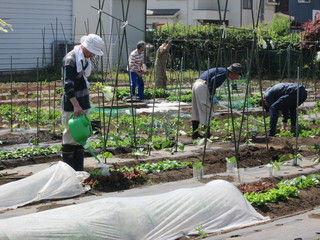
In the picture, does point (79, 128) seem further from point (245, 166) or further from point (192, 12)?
point (192, 12)

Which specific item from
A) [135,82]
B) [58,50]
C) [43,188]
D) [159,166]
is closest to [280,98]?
[159,166]

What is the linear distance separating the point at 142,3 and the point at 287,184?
2222 cm

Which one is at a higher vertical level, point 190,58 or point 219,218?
point 190,58

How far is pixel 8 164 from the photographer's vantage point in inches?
342

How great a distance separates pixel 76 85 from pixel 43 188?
1399 millimetres

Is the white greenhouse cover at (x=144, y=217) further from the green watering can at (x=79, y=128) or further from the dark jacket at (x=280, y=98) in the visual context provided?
the dark jacket at (x=280, y=98)

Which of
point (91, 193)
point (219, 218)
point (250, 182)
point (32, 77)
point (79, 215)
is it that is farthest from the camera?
point (32, 77)

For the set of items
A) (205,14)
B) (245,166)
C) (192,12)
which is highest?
(192,12)

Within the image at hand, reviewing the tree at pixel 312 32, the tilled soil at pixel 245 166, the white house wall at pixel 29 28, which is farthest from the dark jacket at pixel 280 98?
the tree at pixel 312 32

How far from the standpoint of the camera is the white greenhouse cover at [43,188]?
6750mm

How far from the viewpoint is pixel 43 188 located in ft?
22.9

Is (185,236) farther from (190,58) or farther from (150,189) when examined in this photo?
(190,58)

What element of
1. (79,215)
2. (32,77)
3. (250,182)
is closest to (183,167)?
(250,182)

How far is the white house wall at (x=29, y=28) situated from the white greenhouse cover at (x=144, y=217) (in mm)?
17554
